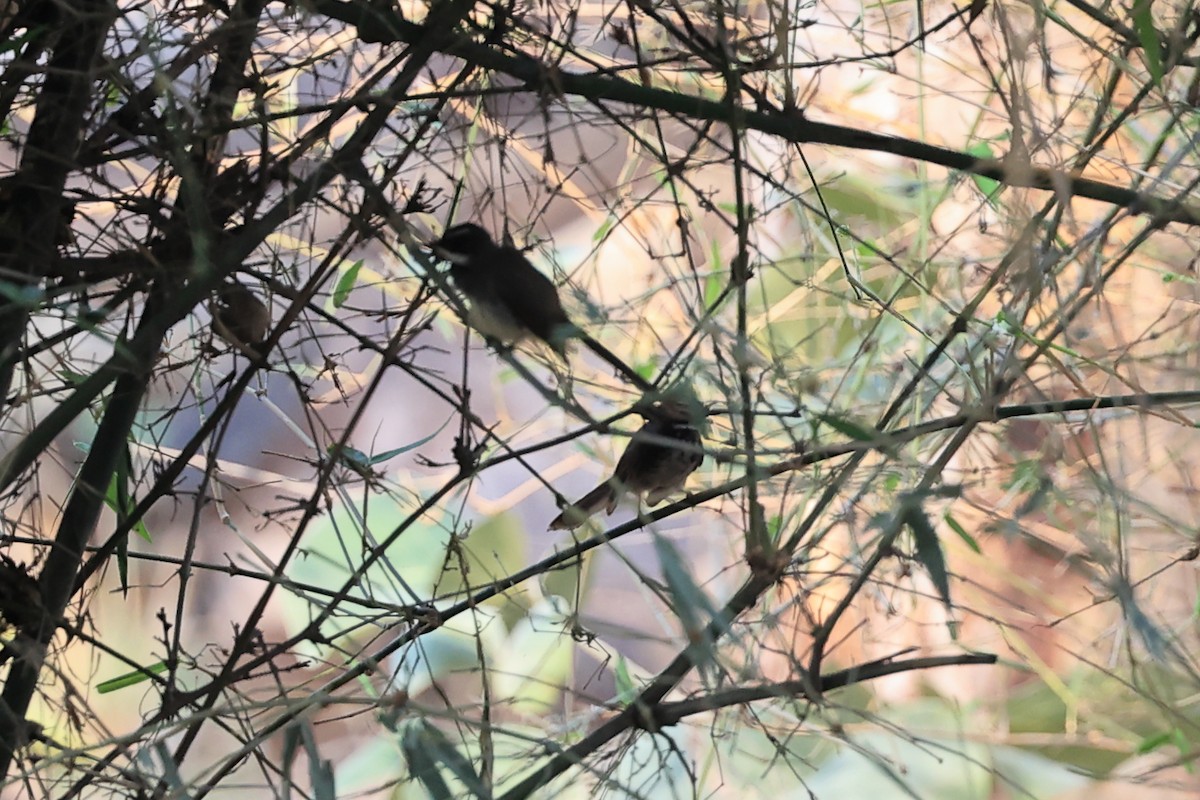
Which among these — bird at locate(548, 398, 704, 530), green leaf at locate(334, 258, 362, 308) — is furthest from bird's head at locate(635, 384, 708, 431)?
green leaf at locate(334, 258, 362, 308)

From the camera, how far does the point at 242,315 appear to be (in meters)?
0.78

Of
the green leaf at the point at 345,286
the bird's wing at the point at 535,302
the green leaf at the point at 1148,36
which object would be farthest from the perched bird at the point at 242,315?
the green leaf at the point at 1148,36

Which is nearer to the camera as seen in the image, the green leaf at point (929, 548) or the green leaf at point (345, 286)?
the green leaf at point (929, 548)

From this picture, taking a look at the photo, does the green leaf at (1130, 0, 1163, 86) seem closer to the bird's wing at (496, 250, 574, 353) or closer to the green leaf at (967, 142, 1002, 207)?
the green leaf at (967, 142, 1002, 207)

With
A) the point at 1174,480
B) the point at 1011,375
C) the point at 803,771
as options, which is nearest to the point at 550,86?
the point at 1011,375

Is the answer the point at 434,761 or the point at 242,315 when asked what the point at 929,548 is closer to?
the point at 434,761

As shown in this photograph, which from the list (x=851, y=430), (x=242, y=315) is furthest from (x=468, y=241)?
(x=851, y=430)

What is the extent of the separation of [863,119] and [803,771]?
2.80ft

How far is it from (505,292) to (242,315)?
272mm

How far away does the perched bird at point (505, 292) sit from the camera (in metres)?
0.94

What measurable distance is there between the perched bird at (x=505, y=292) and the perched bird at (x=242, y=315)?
180 mm

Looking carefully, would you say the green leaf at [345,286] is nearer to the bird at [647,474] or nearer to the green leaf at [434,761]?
the bird at [647,474]

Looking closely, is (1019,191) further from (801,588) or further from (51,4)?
(51,4)

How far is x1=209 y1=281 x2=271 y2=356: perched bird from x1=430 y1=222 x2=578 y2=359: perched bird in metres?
0.18
